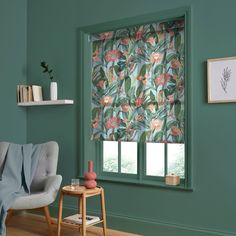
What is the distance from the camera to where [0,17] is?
4367mm

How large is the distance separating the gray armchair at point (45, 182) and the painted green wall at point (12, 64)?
544 millimetres

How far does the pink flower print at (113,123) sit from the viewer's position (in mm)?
4008

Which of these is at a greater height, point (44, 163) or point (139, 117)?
point (139, 117)

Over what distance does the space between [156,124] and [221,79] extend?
0.84m

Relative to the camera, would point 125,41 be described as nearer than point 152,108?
No

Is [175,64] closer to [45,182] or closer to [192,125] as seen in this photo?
[192,125]

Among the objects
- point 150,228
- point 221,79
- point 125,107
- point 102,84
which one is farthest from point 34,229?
point 221,79

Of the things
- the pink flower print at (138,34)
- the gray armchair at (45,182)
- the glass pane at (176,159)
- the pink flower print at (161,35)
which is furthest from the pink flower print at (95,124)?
the pink flower print at (161,35)

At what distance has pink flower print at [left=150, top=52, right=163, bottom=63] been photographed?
12.3 feet

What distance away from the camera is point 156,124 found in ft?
12.3

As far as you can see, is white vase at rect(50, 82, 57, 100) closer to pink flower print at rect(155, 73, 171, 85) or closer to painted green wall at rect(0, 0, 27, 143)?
painted green wall at rect(0, 0, 27, 143)

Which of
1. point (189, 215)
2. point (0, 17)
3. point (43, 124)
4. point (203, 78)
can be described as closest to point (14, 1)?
point (0, 17)

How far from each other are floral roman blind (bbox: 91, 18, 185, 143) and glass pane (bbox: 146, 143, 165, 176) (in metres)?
0.15

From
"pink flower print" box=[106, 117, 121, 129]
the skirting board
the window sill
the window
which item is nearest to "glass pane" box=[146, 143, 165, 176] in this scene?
the window
